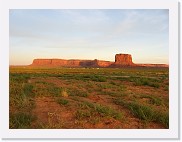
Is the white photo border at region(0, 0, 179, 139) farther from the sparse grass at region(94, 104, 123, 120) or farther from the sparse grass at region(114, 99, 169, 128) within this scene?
the sparse grass at region(94, 104, 123, 120)

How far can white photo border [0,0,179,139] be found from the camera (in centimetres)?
476

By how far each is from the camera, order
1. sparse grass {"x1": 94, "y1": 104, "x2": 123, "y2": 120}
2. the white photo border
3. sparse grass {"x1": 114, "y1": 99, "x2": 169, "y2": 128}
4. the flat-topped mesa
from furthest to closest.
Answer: the flat-topped mesa → sparse grass {"x1": 94, "y1": 104, "x2": 123, "y2": 120} → sparse grass {"x1": 114, "y1": 99, "x2": 169, "y2": 128} → the white photo border

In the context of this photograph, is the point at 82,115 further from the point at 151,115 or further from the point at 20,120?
the point at 151,115

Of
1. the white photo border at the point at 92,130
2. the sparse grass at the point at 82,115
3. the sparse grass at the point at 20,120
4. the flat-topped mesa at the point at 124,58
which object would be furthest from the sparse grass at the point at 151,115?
the flat-topped mesa at the point at 124,58

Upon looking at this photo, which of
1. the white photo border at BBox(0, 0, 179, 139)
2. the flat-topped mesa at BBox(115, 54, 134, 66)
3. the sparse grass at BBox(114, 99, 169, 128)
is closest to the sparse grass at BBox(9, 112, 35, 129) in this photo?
the white photo border at BBox(0, 0, 179, 139)

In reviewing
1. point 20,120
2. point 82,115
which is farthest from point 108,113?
point 20,120

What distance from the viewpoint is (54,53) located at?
25.6ft

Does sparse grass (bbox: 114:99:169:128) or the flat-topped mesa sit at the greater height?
the flat-topped mesa

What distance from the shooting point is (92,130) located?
4.84 metres

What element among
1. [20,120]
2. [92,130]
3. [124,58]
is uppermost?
[124,58]

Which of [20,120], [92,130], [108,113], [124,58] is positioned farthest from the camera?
[124,58]

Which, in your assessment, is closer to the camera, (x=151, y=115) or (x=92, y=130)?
(x=92, y=130)
